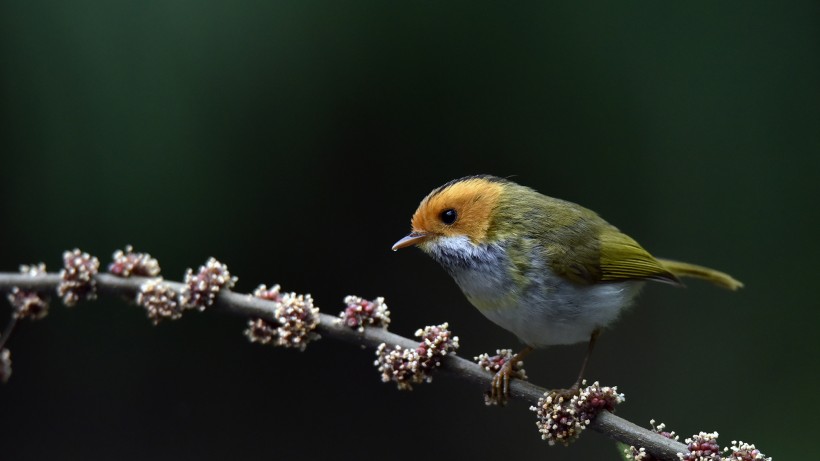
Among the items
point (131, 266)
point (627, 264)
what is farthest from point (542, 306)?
point (131, 266)

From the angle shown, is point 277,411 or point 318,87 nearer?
point 318,87

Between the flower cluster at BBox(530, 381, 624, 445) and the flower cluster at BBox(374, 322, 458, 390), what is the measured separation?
0.73ft

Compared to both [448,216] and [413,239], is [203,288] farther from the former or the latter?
[448,216]

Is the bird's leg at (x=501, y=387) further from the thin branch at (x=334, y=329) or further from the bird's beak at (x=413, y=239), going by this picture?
the bird's beak at (x=413, y=239)

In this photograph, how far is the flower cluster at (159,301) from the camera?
1.91 metres

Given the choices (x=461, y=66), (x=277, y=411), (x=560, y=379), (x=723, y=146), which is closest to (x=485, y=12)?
(x=461, y=66)

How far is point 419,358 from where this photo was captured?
180 cm

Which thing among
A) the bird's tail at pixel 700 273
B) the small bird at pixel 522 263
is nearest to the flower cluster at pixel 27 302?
the small bird at pixel 522 263

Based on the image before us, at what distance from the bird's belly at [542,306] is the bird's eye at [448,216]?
0.48 feet

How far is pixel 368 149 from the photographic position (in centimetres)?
381

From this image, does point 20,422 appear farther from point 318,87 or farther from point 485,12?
point 485,12

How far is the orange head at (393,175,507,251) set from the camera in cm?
222

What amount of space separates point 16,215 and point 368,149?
151 cm

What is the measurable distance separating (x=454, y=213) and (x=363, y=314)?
1.59 ft
